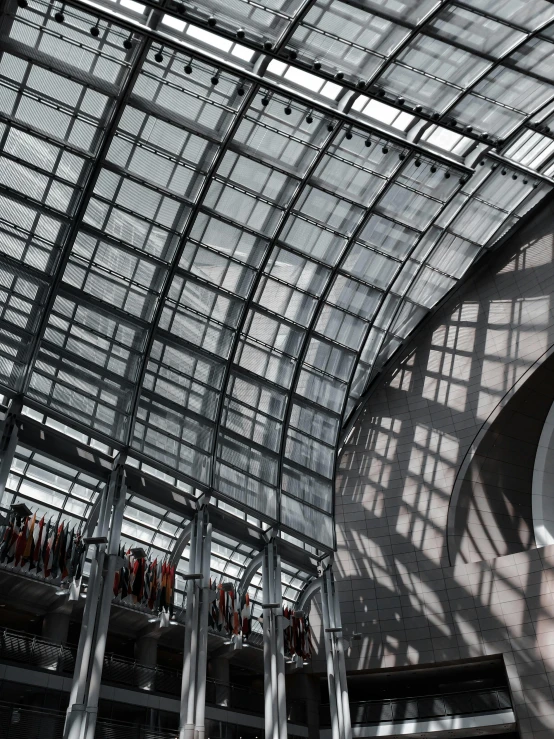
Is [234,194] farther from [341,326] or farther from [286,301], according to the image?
[341,326]

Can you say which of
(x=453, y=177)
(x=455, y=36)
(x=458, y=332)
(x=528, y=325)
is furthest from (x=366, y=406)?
(x=455, y=36)

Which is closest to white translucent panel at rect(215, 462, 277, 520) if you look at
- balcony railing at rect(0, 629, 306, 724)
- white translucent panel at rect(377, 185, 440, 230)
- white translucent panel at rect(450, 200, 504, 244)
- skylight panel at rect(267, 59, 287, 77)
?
balcony railing at rect(0, 629, 306, 724)

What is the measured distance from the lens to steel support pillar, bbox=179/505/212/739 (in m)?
24.2

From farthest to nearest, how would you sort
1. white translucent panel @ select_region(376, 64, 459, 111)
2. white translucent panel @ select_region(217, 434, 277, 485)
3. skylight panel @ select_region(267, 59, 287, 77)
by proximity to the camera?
white translucent panel @ select_region(217, 434, 277, 485), white translucent panel @ select_region(376, 64, 459, 111), skylight panel @ select_region(267, 59, 287, 77)

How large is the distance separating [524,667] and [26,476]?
84.4 feet

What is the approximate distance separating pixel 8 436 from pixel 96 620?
7116 mm

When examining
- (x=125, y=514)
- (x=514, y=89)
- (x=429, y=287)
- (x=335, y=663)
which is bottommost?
(x=335, y=663)

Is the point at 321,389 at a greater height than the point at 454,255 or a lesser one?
lesser

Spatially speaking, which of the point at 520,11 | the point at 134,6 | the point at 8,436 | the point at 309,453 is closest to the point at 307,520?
the point at 309,453

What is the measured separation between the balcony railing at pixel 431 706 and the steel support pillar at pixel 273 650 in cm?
739

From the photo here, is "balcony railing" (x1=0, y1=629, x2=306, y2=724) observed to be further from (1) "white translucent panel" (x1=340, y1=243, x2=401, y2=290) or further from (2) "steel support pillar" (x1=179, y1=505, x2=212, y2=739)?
(1) "white translucent panel" (x1=340, y1=243, x2=401, y2=290)

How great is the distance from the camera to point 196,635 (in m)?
26.1

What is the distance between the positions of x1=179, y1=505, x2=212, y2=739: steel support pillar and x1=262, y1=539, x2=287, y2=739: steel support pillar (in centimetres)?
313

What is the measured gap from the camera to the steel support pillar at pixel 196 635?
79.5 feet
